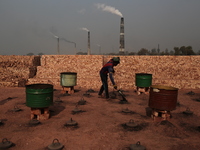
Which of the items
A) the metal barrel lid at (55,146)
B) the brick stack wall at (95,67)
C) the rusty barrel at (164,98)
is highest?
the brick stack wall at (95,67)

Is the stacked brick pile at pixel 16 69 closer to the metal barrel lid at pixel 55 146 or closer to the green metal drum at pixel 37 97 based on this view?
the green metal drum at pixel 37 97

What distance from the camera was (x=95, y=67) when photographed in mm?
17703

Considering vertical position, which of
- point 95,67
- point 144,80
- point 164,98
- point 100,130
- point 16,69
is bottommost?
point 100,130

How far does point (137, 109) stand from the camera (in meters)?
7.64

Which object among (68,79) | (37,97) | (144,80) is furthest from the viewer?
(68,79)

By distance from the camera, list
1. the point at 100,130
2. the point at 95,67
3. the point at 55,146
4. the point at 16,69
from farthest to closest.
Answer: the point at 95,67, the point at 16,69, the point at 100,130, the point at 55,146

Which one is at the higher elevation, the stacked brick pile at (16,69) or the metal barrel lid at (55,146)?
the stacked brick pile at (16,69)

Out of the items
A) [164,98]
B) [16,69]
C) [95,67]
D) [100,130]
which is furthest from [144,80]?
[16,69]

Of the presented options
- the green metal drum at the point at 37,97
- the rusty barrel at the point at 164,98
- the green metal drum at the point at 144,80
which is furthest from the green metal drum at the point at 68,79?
the rusty barrel at the point at 164,98

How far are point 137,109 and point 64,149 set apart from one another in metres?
4.36

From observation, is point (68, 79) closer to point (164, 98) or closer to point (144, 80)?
point (144, 80)

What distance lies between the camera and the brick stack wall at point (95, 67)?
16344 mm

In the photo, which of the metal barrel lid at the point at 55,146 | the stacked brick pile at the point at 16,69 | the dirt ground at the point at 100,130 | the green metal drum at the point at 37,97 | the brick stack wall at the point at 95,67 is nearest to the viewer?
the metal barrel lid at the point at 55,146

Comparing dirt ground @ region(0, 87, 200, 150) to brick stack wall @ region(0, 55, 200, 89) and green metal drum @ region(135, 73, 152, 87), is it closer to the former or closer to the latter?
green metal drum @ region(135, 73, 152, 87)
